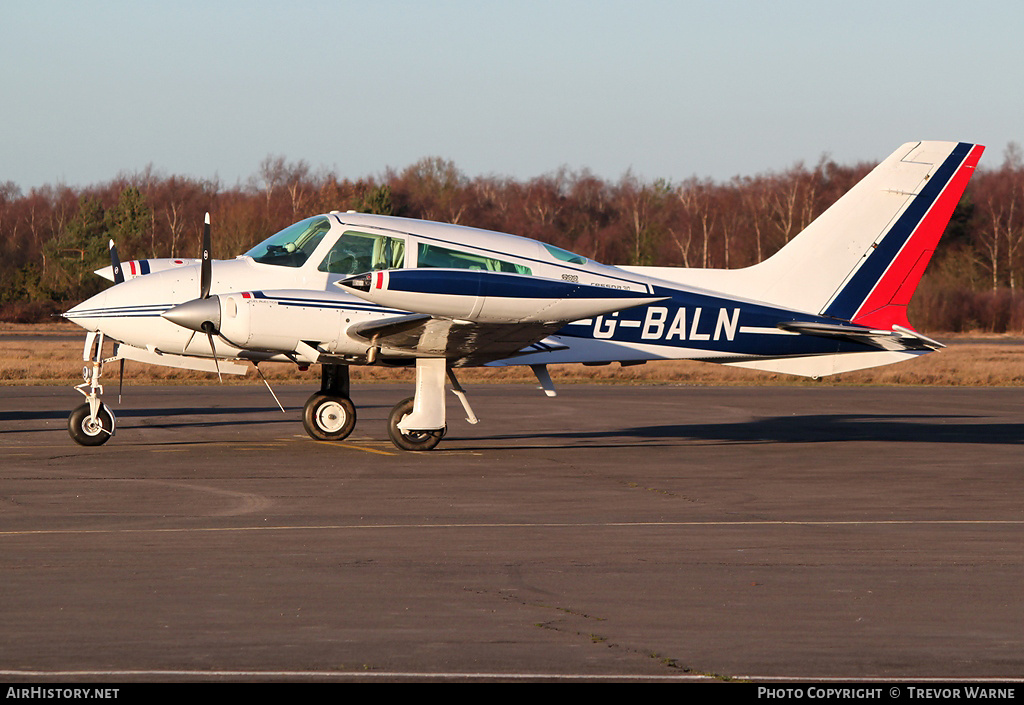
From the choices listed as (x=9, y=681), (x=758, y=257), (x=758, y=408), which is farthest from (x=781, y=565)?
(x=758, y=257)

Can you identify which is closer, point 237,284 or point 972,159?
point 237,284

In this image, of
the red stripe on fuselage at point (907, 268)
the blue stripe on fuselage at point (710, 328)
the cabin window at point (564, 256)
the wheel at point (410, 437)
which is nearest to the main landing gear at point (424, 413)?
the wheel at point (410, 437)

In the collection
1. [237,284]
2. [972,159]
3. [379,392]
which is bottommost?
[379,392]

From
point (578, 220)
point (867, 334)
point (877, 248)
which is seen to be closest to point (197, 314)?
point (867, 334)

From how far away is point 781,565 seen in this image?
28.2 ft

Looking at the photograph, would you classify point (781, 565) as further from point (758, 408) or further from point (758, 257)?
point (758, 257)

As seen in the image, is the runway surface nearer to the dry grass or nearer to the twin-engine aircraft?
the twin-engine aircraft

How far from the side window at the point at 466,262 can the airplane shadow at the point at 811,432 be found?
10.5 feet

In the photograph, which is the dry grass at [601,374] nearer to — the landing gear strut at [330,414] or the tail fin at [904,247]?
the landing gear strut at [330,414]

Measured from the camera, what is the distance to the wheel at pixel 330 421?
55.2 feet

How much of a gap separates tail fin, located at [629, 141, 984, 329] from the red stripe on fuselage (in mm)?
16

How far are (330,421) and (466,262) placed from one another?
3565mm

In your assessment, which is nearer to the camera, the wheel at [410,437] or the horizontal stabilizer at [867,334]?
the wheel at [410,437]

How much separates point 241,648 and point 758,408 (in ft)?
63.0
